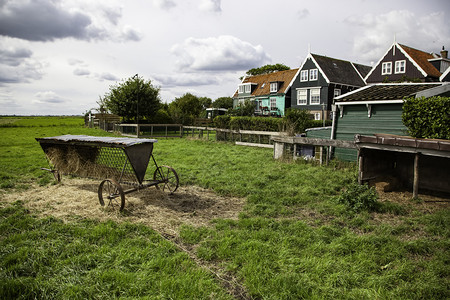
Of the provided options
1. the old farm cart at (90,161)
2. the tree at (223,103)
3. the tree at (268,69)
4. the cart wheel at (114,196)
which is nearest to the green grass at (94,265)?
the cart wheel at (114,196)

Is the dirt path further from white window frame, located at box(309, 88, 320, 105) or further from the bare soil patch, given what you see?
white window frame, located at box(309, 88, 320, 105)

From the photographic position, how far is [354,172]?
1095cm

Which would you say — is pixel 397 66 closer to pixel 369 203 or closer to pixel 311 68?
pixel 311 68

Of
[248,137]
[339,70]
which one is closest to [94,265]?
[248,137]

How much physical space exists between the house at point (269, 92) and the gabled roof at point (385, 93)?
85.0ft

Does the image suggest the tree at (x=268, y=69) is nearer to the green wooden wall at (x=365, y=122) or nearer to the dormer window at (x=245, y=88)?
the dormer window at (x=245, y=88)

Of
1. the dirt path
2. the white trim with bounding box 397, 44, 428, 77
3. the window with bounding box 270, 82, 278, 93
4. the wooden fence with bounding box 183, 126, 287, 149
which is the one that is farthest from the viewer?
the window with bounding box 270, 82, 278, 93

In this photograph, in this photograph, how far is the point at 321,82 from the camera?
3750cm

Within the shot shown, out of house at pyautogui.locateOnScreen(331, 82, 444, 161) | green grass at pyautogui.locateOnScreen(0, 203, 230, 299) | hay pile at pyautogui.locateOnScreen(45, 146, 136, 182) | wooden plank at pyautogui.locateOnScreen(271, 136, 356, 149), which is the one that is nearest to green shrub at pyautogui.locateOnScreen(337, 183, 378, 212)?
wooden plank at pyautogui.locateOnScreen(271, 136, 356, 149)

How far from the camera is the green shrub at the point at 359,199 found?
7051 millimetres

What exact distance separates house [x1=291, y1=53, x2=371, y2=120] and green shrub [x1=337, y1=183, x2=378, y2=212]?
30524 mm

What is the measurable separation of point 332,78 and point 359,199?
3361 cm

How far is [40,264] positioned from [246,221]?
12.4 ft

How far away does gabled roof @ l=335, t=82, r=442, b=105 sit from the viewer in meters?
12.1
